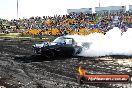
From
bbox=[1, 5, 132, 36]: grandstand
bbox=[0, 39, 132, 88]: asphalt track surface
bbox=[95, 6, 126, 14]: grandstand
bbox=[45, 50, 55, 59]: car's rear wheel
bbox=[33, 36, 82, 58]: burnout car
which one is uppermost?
bbox=[95, 6, 126, 14]: grandstand

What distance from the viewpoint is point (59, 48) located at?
61.6 feet

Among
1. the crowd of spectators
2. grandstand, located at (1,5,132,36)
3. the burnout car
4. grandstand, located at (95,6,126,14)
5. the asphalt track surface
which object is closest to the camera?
the asphalt track surface

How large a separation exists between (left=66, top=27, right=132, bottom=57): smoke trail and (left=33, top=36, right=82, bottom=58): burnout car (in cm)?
62

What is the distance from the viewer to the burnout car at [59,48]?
1827 centimetres

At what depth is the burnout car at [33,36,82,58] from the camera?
719 inches

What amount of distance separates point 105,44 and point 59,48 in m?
4.94

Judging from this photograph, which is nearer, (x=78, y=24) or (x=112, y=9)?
(x=78, y=24)

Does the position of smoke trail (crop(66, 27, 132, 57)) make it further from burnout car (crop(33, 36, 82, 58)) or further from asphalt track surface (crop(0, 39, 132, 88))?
asphalt track surface (crop(0, 39, 132, 88))

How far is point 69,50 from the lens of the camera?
19.2 m

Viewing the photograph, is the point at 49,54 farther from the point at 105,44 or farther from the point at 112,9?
the point at 112,9

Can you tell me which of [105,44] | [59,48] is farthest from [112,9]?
[59,48]

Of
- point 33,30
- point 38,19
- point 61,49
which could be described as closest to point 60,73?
point 61,49

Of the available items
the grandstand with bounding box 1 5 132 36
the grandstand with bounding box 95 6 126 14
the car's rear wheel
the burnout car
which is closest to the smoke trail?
the burnout car

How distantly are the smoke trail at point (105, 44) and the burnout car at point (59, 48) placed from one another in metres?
0.62
